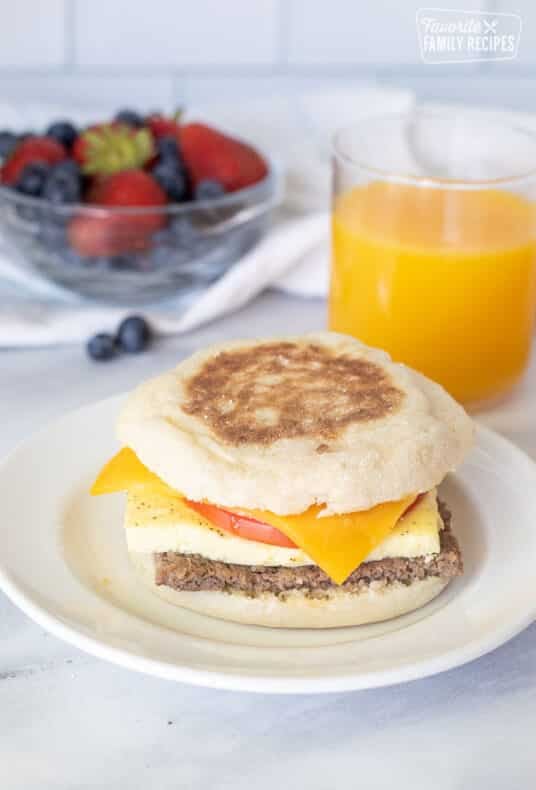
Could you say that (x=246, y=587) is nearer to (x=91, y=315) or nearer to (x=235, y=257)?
(x=91, y=315)

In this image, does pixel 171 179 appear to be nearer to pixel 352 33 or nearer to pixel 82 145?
pixel 82 145

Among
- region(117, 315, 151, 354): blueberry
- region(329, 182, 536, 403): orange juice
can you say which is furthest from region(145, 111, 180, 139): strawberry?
region(329, 182, 536, 403): orange juice

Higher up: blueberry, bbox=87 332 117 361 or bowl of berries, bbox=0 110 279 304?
bowl of berries, bbox=0 110 279 304

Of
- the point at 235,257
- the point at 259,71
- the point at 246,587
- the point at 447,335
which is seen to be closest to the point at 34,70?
the point at 259,71

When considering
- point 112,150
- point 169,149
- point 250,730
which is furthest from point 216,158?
point 250,730

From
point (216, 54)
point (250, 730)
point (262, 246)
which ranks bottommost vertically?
point (250, 730)

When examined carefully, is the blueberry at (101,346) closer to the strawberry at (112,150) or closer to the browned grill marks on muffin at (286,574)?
the strawberry at (112,150)

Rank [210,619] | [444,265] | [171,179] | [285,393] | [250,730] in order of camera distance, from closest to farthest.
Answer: [250,730], [210,619], [285,393], [444,265], [171,179]

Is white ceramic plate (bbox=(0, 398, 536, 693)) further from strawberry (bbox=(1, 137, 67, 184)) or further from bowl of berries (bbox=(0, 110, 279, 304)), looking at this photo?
strawberry (bbox=(1, 137, 67, 184))
